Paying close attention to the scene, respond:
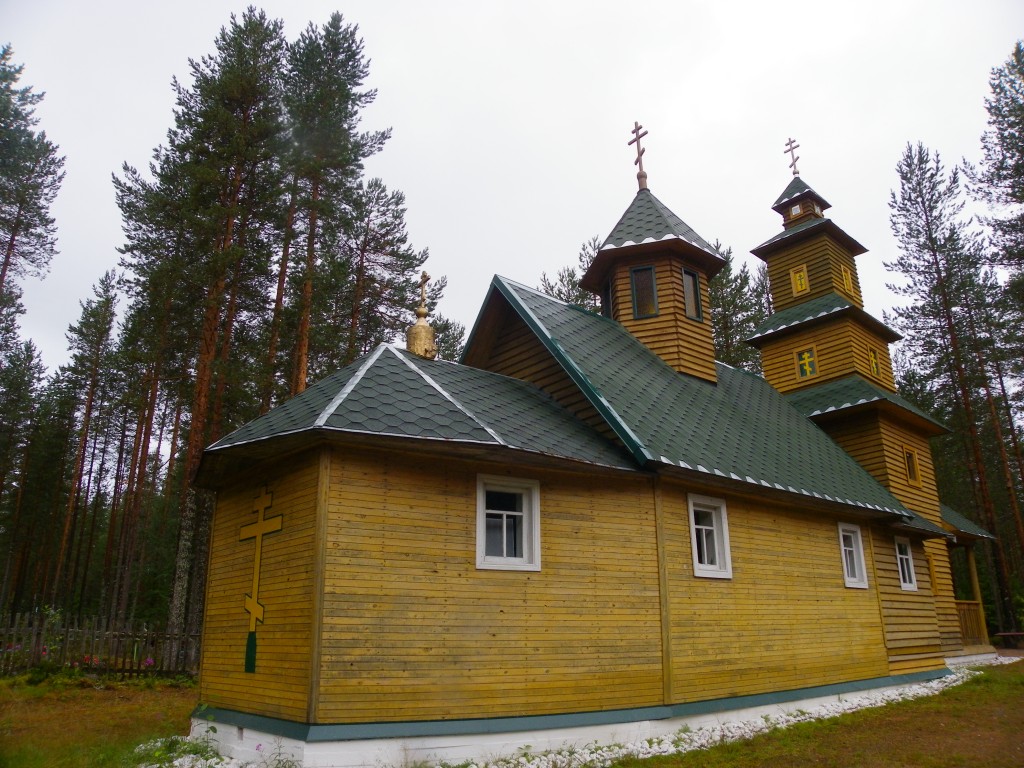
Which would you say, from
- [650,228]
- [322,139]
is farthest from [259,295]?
[650,228]

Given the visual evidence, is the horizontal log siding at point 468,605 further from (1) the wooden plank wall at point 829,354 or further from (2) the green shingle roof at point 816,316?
(2) the green shingle roof at point 816,316

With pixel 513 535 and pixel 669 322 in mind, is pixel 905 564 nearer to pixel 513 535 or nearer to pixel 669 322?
pixel 669 322

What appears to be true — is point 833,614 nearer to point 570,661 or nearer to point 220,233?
point 570,661

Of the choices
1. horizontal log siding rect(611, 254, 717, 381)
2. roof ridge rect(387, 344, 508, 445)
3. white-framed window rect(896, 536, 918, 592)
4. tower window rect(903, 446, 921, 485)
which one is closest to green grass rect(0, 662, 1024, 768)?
white-framed window rect(896, 536, 918, 592)

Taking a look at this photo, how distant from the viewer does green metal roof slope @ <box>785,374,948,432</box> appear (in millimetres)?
17219

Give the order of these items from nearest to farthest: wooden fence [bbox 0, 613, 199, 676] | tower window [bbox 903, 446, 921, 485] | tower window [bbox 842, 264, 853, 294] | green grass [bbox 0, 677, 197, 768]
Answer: green grass [bbox 0, 677, 197, 768] < wooden fence [bbox 0, 613, 199, 676] < tower window [bbox 903, 446, 921, 485] < tower window [bbox 842, 264, 853, 294]

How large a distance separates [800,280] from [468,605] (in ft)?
52.6

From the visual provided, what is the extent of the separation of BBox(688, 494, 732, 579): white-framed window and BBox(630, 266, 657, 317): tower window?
5327 mm

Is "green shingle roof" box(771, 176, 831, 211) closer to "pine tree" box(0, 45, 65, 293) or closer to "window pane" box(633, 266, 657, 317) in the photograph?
"window pane" box(633, 266, 657, 317)

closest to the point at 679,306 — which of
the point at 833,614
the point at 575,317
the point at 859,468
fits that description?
the point at 575,317

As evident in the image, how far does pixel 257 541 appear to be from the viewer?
28.1 feet

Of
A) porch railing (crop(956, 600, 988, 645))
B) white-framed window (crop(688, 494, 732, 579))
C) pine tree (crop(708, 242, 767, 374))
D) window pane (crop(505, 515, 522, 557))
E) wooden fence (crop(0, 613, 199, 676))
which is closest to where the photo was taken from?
window pane (crop(505, 515, 522, 557))

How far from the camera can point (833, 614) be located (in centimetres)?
1209

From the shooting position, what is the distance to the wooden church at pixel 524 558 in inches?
292
